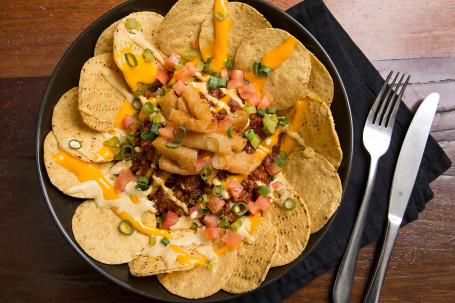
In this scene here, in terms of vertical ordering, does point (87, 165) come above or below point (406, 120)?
below

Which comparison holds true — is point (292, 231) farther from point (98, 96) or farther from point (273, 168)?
point (98, 96)

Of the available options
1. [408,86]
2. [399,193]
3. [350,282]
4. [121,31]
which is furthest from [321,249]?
[121,31]

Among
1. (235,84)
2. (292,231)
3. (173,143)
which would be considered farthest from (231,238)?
(235,84)

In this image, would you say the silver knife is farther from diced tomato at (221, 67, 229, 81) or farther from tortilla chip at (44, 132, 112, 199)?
tortilla chip at (44, 132, 112, 199)

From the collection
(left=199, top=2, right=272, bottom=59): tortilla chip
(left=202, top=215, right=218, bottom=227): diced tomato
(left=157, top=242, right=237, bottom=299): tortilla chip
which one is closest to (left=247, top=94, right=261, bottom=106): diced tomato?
(left=199, top=2, right=272, bottom=59): tortilla chip

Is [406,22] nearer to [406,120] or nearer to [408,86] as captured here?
[408,86]

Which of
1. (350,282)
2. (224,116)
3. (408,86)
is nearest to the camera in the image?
(224,116)
